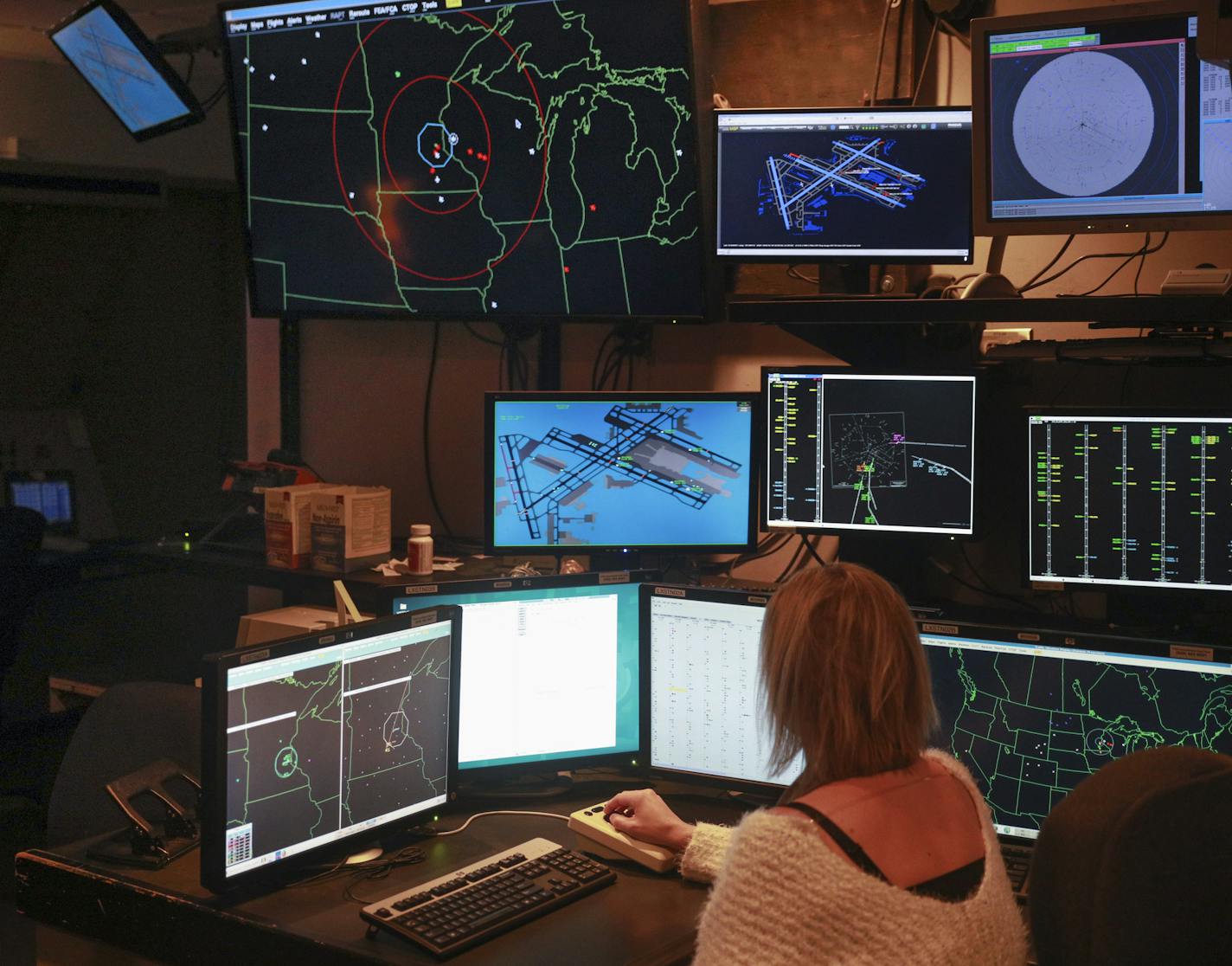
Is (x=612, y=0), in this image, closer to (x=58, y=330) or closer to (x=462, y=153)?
(x=462, y=153)

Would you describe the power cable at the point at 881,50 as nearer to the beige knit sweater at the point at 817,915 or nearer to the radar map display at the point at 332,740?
the radar map display at the point at 332,740

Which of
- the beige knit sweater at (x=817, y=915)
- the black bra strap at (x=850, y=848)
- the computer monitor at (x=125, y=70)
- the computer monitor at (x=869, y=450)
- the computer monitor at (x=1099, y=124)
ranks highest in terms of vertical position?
the computer monitor at (x=125, y=70)

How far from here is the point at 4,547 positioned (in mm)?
3400

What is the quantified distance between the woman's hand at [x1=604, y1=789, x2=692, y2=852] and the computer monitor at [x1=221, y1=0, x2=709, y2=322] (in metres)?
1.14

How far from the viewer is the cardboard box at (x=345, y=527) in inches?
108

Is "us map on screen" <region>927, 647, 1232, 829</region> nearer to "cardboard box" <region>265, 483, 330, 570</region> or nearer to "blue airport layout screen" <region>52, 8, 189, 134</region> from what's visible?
"cardboard box" <region>265, 483, 330, 570</region>

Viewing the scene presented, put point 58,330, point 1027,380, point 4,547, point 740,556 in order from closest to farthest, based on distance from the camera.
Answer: point 1027,380 → point 740,556 → point 4,547 → point 58,330

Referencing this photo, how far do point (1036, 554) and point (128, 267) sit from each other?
3.77 m

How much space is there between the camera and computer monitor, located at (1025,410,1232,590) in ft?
6.59

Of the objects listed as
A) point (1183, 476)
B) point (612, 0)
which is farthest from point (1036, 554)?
point (612, 0)

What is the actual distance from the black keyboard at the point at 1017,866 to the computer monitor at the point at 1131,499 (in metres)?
0.50

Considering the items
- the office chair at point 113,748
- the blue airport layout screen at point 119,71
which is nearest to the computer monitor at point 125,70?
the blue airport layout screen at point 119,71

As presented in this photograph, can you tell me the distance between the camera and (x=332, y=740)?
5.63 feet

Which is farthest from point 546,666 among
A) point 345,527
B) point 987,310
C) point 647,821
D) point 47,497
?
point 47,497
